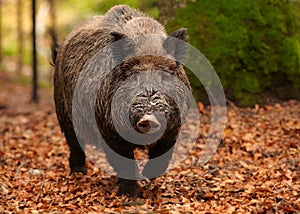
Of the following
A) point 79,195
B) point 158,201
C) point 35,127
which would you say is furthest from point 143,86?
point 35,127

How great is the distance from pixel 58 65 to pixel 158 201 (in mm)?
2611

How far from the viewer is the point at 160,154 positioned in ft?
19.9

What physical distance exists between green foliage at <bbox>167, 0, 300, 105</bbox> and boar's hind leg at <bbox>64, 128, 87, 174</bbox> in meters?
3.21

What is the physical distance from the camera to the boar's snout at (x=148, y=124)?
15.5 feet

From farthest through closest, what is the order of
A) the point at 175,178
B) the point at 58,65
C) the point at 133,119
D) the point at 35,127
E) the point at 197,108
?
the point at 35,127, the point at 197,108, the point at 58,65, the point at 175,178, the point at 133,119

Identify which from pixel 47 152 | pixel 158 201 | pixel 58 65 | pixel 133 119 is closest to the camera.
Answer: pixel 133 119

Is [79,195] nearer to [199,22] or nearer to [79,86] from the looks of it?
[79,86]

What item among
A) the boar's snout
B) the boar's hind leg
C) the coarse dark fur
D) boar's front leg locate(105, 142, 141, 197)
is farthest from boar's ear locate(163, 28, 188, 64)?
the boar's hind leg

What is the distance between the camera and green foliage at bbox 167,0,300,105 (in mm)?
9328

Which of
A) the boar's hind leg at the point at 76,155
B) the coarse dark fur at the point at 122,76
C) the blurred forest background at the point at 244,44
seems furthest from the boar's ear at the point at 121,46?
the blurred forest background at the point at 244,44

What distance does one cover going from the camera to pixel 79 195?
246 inches

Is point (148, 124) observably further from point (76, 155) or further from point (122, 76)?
point (76, 155)

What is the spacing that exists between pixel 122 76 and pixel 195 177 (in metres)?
1.93

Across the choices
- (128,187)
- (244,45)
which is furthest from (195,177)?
(244,45)
